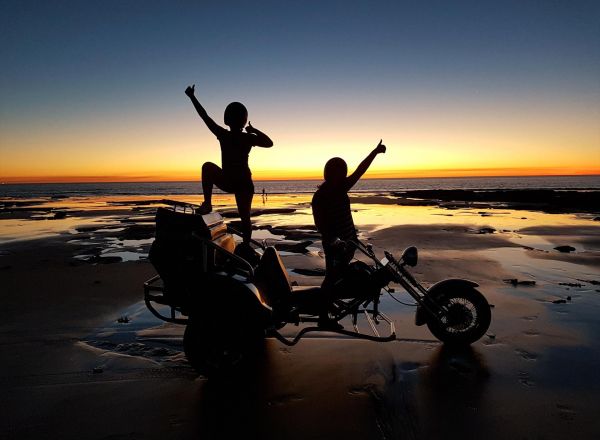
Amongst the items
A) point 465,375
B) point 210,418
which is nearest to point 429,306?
point 465,375

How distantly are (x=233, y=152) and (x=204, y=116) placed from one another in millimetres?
562

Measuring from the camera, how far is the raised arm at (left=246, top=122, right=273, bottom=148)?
470cm

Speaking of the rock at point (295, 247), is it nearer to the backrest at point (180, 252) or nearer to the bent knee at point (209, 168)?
the bent knee at point (209, 168)

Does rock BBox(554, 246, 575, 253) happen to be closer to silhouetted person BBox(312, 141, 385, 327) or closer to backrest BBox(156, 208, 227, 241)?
silhouetted person BBox(312, 141, 385, 327)

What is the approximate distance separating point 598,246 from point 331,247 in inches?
555

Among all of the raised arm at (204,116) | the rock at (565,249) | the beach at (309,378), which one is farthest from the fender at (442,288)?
the rock at (565,249)

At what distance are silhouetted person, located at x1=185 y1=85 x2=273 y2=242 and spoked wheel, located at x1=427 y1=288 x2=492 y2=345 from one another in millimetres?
3040

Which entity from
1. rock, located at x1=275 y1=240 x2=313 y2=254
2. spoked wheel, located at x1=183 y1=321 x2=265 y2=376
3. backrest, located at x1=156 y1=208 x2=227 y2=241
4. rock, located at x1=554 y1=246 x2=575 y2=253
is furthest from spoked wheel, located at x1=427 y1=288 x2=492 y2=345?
rock, located at x1=554 y1=246 x2=575 y2=253

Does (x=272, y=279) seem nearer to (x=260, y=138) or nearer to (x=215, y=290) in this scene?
(x=215, y=290)

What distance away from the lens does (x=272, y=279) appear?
459 cm

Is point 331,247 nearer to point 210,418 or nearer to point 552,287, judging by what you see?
point 210,418

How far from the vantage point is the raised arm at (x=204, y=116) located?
4.45 meters

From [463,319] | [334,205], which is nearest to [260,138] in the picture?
[334,205]

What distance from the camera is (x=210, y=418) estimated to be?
3529 mm
